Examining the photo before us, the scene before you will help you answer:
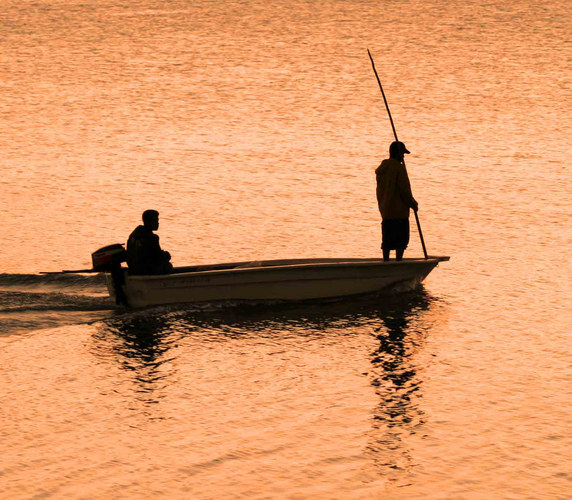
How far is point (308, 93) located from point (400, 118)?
155 inches

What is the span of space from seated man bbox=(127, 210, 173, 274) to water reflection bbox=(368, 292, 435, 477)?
2539 millimetres

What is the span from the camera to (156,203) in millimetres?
20234

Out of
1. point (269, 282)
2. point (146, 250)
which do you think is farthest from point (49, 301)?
point (269, 282)

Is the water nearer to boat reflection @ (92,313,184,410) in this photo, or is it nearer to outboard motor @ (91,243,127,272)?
boat reflection @ (92,313,184,410)

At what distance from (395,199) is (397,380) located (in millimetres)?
3321

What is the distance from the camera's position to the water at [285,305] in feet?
33.8

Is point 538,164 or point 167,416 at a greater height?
point 538,164

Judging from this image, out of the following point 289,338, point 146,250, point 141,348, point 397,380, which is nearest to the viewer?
point 397,380

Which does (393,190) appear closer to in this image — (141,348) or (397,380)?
(397,380)

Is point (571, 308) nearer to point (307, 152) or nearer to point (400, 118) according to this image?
point (307, 152)

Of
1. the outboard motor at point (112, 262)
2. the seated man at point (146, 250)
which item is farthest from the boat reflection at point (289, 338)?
the seated man at point (146, 250)

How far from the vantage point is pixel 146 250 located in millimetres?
14234

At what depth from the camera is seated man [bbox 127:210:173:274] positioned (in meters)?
14.2

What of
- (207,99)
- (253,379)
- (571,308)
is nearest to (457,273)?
(571,308)
